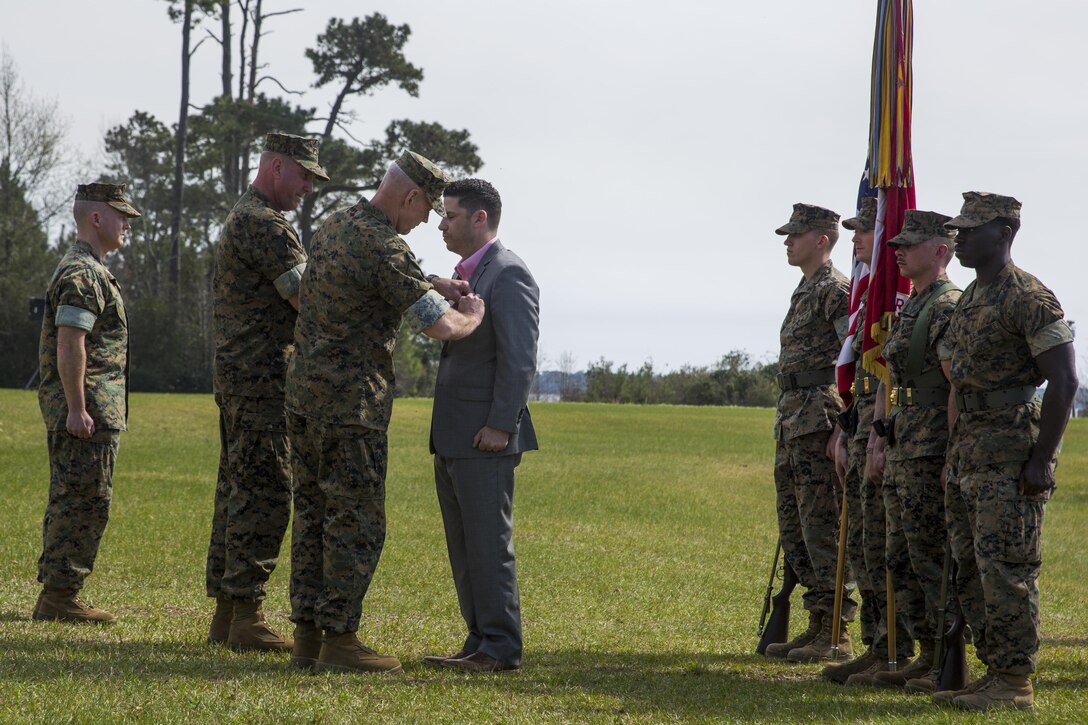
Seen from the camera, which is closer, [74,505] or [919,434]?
[919,434]

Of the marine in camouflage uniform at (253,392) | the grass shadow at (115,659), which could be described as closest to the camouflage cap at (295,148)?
the marine in camouflage uniform at (253,392)

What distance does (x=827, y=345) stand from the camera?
712cm

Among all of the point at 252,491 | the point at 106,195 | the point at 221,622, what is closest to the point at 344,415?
the point at 252,491

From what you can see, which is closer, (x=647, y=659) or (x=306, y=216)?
(x=647, y=659)

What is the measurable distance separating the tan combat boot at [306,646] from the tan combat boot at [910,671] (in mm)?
2798

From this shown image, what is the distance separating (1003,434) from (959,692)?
1196 mm

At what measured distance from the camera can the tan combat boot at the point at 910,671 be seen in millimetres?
5941

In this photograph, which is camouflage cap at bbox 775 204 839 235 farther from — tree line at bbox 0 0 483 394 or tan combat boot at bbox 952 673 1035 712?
tree line at bbox 0 0 483 394

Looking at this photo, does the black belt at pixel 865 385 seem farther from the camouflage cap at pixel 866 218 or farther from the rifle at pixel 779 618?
the rifle at pixel 779 618

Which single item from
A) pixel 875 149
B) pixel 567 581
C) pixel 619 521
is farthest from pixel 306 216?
pixel 875 149

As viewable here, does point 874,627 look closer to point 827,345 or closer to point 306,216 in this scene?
point 827,345

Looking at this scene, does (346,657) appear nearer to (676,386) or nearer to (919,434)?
(919,434)

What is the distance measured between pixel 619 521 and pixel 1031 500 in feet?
31.5

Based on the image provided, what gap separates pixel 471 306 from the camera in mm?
5699
